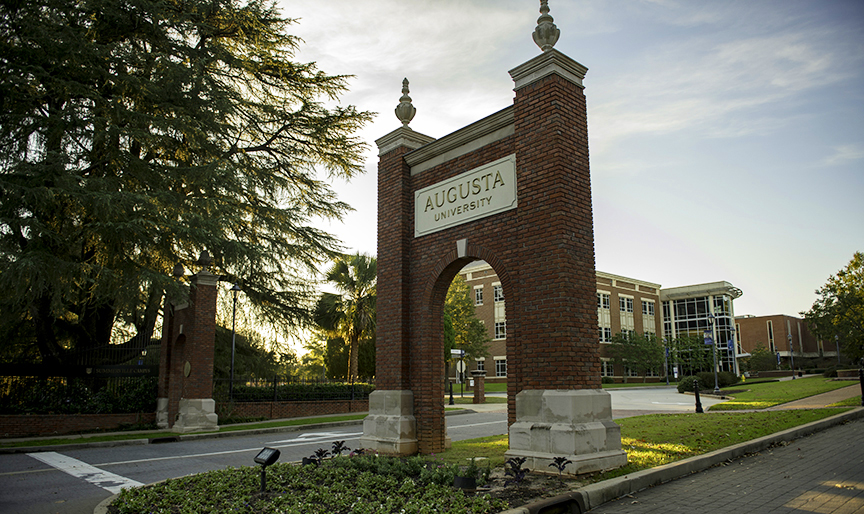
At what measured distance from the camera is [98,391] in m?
18.4

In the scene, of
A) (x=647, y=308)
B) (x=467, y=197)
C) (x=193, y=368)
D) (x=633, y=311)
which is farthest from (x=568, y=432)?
(x=647, y=308)

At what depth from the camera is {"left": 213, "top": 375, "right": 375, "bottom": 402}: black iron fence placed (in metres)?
20.5

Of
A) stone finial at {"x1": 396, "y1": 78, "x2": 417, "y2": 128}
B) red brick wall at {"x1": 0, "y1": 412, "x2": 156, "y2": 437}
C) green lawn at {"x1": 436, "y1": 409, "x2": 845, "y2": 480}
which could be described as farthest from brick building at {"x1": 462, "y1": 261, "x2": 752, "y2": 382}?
stone finial at {"x1": 396, "y1": 78, "x2": 417, "y2": 128}

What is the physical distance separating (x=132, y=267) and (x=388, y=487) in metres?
12.1

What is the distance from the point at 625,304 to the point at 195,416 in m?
55.0

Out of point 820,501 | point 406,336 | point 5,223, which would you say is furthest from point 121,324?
point 820,501

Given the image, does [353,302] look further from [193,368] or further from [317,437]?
[317,437]

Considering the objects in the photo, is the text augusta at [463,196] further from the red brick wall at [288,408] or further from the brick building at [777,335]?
the brick building at [777,335]

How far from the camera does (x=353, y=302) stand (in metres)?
30.7

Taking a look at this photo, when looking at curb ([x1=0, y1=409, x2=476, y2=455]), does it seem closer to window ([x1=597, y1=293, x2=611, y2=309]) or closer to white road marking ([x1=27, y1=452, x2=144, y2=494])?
white road marking ([x1=27, y1=452, x2=144, y2=494])

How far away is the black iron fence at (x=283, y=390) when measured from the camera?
809 inches

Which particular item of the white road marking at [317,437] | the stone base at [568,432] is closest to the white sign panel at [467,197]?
the stone base at [568,432]

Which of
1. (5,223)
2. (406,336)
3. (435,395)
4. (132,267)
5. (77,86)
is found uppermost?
(77,86)

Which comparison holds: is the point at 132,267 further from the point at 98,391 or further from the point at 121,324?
the point at 121,324
